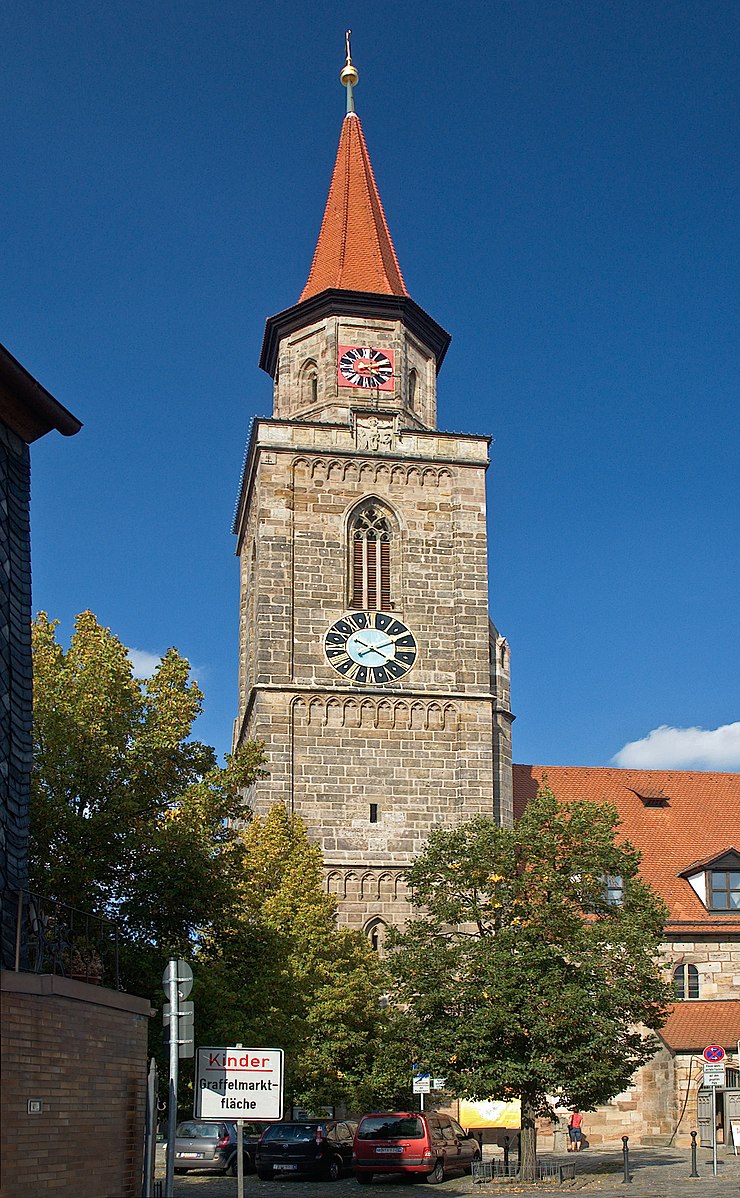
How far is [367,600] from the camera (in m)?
34.9

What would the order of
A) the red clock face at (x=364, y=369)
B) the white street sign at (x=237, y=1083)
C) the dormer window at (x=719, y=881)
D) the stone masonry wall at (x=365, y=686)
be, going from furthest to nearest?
the red clock face at (x=364, y=369), the dormer window at (x=719, y=881), the stone masonry wall at (x=365, y=686), the white street sign at (x=237, y=1083)

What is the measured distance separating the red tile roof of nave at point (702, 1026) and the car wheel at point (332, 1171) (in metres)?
10.8

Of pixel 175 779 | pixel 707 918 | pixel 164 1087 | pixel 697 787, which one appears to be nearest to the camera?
pixel 164 1087

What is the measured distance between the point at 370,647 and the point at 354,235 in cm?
1316

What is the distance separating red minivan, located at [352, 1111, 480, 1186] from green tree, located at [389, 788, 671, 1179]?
1.02m

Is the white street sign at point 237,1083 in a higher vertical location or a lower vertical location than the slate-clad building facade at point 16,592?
lower

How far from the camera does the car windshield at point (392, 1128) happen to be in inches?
913

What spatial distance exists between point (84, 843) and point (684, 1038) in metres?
20.5

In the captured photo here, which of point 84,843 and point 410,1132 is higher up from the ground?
point 84,843

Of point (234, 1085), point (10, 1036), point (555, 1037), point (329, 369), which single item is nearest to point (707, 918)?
point (555, 1037)

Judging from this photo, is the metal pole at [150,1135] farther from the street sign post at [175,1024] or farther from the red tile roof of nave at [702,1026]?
the red tile roof of nave at [702,1026]

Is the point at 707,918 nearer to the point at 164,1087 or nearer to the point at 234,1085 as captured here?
the point at 164,1087

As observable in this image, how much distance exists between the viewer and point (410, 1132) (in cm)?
2322

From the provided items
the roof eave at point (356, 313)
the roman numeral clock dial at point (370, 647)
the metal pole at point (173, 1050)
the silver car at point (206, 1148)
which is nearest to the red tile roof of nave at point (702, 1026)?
the roman numeral clock dial at point (370, 647)
